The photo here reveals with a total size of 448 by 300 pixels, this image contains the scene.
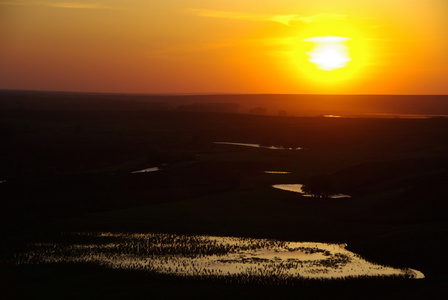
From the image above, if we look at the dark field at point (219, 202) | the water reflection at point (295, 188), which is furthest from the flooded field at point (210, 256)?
the water reflection at point (295, 188)

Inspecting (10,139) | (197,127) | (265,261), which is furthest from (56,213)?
(197,127)

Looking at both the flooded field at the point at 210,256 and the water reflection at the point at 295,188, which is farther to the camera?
the water reflection at the point at 295,188

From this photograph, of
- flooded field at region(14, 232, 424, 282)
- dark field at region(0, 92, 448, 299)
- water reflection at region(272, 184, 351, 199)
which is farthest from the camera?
water reflection at region(272, 184, 351, 199)

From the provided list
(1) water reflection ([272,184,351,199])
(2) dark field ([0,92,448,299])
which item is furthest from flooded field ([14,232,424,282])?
(1) water reflection ([272,184,351,199])

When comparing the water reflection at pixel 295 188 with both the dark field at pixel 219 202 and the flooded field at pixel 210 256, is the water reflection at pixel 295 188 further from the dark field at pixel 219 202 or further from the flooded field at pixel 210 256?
the flooded field at pixel 210 256

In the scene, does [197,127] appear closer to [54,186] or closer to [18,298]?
[54,186]

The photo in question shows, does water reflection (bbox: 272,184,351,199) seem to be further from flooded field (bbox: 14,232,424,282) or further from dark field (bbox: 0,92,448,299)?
flooded field (bbox: 14,232,424,282)

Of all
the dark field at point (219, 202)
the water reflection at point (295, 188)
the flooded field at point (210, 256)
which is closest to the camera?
the dark field at point (219, 202)
